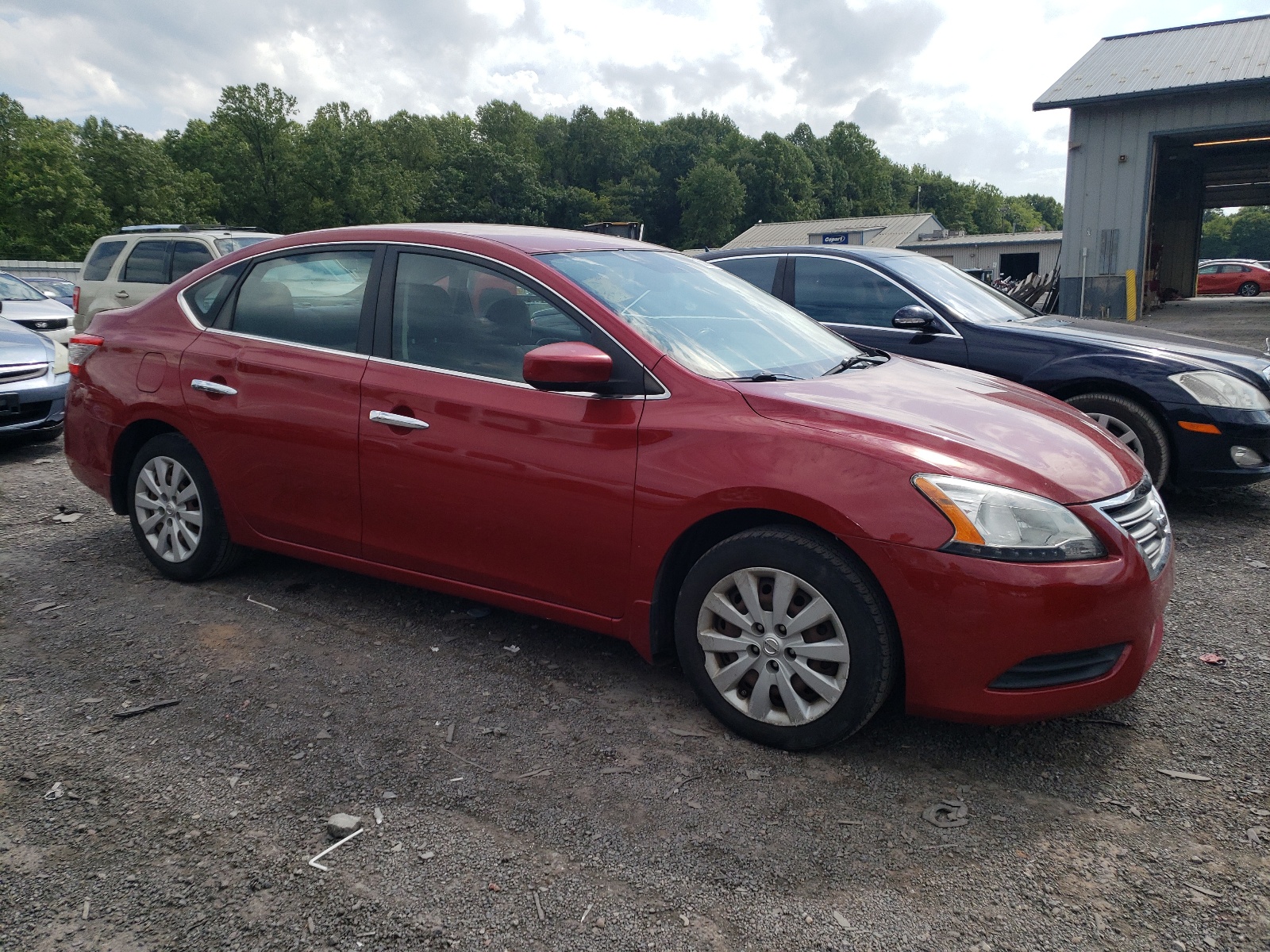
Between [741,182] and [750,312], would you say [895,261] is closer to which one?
[750,312]

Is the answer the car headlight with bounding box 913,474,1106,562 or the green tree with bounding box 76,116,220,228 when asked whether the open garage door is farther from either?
the green tree with bounding box 76,116,220,228

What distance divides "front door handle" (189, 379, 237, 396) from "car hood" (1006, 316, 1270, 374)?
4720mm

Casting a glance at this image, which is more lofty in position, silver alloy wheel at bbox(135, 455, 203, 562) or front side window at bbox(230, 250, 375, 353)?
front side window at bbox(230, 250, 375, 353)

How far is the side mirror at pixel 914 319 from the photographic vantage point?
5.97 m

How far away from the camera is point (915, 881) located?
7.83 ft

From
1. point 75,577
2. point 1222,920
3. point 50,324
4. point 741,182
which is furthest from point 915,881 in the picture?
point 741,182

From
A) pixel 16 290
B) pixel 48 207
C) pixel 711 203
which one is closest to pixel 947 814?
pixel 16 290

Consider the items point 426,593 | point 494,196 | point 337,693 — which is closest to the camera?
point 337,693

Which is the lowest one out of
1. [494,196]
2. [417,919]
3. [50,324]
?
[417,919]

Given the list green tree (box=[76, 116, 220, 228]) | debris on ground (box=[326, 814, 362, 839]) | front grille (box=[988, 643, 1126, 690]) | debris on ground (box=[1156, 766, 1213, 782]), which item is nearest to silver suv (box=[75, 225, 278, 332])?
debris on ground (box=[326, 814, 362, 839])

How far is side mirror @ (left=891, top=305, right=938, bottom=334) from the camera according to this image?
19.6 feet

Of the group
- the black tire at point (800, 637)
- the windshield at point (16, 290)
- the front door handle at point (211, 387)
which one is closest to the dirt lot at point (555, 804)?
the black tire at point (800, 637)

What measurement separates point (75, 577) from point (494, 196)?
96.1 meters

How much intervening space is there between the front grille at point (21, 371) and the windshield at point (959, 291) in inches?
265
